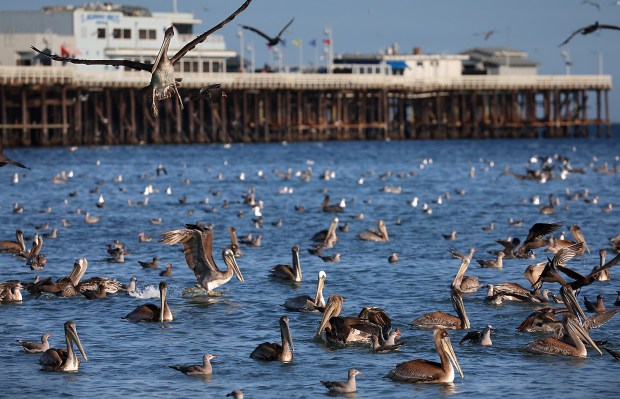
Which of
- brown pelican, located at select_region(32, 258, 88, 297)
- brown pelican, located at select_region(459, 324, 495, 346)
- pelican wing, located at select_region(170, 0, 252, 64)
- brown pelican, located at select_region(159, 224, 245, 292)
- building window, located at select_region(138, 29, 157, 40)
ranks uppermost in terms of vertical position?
building window, located at select_region(138, 29, 157, 40)

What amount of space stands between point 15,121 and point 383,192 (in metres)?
63.1

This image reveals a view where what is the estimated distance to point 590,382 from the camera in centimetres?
1831

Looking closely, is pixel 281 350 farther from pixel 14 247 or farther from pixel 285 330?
pixel 14 247

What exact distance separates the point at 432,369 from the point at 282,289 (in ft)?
30.7

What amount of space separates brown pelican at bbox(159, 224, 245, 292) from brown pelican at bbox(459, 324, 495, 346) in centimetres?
594

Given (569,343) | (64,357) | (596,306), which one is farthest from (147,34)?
(569,343)

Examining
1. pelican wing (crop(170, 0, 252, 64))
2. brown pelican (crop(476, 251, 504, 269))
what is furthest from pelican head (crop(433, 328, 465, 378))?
brown pelican (crop(476, 251, 504, 269))

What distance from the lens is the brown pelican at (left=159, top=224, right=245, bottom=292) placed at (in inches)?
963

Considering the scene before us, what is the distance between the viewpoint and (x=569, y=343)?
19844mm

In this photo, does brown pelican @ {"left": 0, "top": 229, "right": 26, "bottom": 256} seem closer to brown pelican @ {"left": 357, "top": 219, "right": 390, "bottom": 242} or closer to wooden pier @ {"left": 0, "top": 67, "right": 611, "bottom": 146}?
brown pelican @ {"left": 357, "top": 219, "right": 390, "bottom": 242}

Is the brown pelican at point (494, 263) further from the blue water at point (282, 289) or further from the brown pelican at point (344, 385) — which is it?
the brown pelican at point (344, 385)

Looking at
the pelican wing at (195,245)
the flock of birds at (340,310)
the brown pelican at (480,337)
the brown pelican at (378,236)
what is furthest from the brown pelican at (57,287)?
the brown pelican at (378,236)

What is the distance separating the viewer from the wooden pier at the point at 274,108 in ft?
356

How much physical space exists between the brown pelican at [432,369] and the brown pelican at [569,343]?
1944 millimetres
